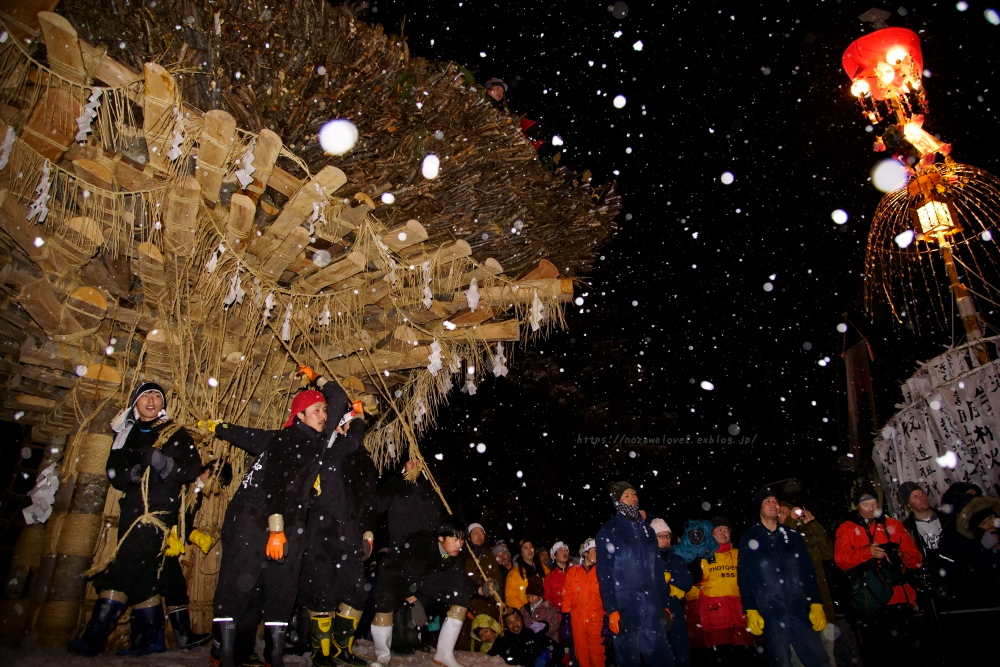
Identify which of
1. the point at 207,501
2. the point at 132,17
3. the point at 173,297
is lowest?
the point at 207,501

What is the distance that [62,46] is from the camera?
2.73 meters

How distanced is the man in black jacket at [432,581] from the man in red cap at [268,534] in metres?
0.94

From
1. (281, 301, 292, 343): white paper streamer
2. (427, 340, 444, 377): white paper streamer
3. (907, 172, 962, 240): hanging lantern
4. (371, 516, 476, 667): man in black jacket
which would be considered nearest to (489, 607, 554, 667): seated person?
(371, 516, 476, 667): man in black jacket

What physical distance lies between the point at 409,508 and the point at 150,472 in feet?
6.73

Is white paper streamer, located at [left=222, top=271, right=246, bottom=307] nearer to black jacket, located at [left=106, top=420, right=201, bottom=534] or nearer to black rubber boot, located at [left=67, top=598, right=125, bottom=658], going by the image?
black jacket, located at [left=106, top=420, right=201, bottom=534]

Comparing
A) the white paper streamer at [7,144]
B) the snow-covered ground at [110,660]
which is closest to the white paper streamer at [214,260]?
the white paper streamer at [7,144]

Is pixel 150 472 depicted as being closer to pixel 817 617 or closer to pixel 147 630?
pixel 147 630

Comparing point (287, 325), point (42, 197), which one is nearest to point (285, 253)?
point (287, 325)

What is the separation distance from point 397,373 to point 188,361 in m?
2.21

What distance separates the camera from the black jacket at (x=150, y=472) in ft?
12.1

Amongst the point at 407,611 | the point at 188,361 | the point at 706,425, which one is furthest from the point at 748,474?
the point at 188,361

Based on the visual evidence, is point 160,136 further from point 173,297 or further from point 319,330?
point 319,330

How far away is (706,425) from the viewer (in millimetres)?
14938

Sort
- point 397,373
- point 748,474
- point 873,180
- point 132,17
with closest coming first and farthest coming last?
1. point 132,17
2. point 397,373
3. point 873,180
4. point 748,474
